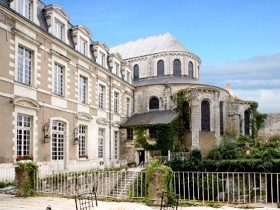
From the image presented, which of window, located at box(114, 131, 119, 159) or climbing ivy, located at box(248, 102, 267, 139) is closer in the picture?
window, located at box(114, 131, 119, 159)

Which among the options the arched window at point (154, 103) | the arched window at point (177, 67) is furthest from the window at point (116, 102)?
the arched window at point (177, 67)

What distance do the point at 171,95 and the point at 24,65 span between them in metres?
16.7

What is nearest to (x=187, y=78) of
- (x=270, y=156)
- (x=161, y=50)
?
(x=161, y=50)

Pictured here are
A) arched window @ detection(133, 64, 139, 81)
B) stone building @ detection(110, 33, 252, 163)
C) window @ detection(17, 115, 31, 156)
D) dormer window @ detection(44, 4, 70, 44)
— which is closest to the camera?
window @ detection(17, 115, 31, 156)

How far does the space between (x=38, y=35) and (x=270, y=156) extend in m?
15.8

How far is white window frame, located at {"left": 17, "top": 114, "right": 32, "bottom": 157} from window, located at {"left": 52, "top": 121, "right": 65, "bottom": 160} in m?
2.05

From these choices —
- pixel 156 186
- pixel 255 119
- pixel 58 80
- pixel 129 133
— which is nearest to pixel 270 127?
Result: pixel 255 119

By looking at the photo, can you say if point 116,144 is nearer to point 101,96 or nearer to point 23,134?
point 101,96

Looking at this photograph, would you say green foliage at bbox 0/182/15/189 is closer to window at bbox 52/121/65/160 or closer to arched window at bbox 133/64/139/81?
window at bbox 52/121/65/160

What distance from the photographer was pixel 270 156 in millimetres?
20891

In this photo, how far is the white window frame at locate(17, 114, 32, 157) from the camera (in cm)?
1535

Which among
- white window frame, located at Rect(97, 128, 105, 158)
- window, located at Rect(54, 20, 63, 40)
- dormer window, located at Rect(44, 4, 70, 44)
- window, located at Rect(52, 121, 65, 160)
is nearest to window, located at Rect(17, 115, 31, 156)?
window, located at Rect(52, 121, 65, 160)

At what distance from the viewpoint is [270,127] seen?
113 feet

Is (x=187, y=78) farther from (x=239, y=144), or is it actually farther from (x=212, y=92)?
(x=239, y=144)
